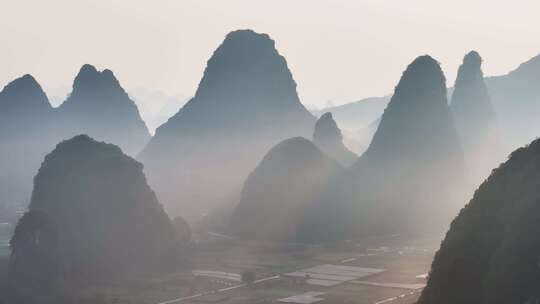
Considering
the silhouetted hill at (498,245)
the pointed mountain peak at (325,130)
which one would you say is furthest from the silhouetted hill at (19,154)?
the silhouetted hill at (498,245)

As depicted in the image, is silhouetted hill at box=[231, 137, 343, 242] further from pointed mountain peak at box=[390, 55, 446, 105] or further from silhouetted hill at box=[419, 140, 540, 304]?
silhouetted hill at box=[419, 140, 540, 304]

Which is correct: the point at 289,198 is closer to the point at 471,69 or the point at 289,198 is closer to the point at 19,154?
the point at 471,69

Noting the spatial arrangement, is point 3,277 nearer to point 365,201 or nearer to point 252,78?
point 365,201

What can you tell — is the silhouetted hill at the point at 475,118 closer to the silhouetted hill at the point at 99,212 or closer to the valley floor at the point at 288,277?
the valley floor at the point at 288,277

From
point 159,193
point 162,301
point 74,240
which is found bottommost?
point 162,301

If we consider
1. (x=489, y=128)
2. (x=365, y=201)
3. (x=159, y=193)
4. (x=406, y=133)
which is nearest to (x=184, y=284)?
(x=365, y=201)

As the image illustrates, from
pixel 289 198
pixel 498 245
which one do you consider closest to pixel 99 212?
pixel 289 198
